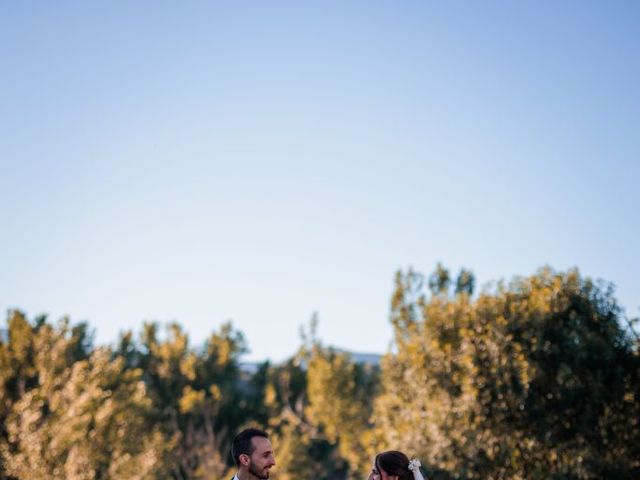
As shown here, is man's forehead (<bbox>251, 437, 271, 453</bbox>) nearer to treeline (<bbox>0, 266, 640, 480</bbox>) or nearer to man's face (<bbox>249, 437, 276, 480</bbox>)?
man's face (<bbox>249, 437, 276, 480</bbox>)

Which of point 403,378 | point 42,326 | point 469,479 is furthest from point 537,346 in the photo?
point 42,326

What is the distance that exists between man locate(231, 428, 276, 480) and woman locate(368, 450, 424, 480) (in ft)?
4.64

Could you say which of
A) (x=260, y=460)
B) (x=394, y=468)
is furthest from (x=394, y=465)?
(x=260, y=460)

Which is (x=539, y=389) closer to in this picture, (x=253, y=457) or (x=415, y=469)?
(x=415, y=469)

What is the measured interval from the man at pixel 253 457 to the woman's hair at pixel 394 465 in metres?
1.43

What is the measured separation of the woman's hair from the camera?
7.05 metres

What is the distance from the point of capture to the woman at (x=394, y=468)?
7.05 meters

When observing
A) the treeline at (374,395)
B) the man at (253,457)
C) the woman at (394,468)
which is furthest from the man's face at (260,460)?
the treeline at (374,395)

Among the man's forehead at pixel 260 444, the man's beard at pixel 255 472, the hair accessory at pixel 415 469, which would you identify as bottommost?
the hair accessory at pixel 415 469

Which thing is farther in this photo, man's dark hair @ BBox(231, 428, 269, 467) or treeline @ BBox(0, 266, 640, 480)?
treeline @ BBox(0, 266, 640, 480)

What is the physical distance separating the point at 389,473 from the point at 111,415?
2621 centimetres

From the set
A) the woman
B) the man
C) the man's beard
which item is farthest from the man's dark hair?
the woman

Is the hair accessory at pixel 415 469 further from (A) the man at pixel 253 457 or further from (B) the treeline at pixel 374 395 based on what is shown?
(B) the treeline at pixel 374 395

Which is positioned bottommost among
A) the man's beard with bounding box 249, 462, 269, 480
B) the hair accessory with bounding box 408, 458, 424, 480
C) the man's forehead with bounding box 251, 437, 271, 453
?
the hair accessory with bounding box 408, 458, 424, 480
